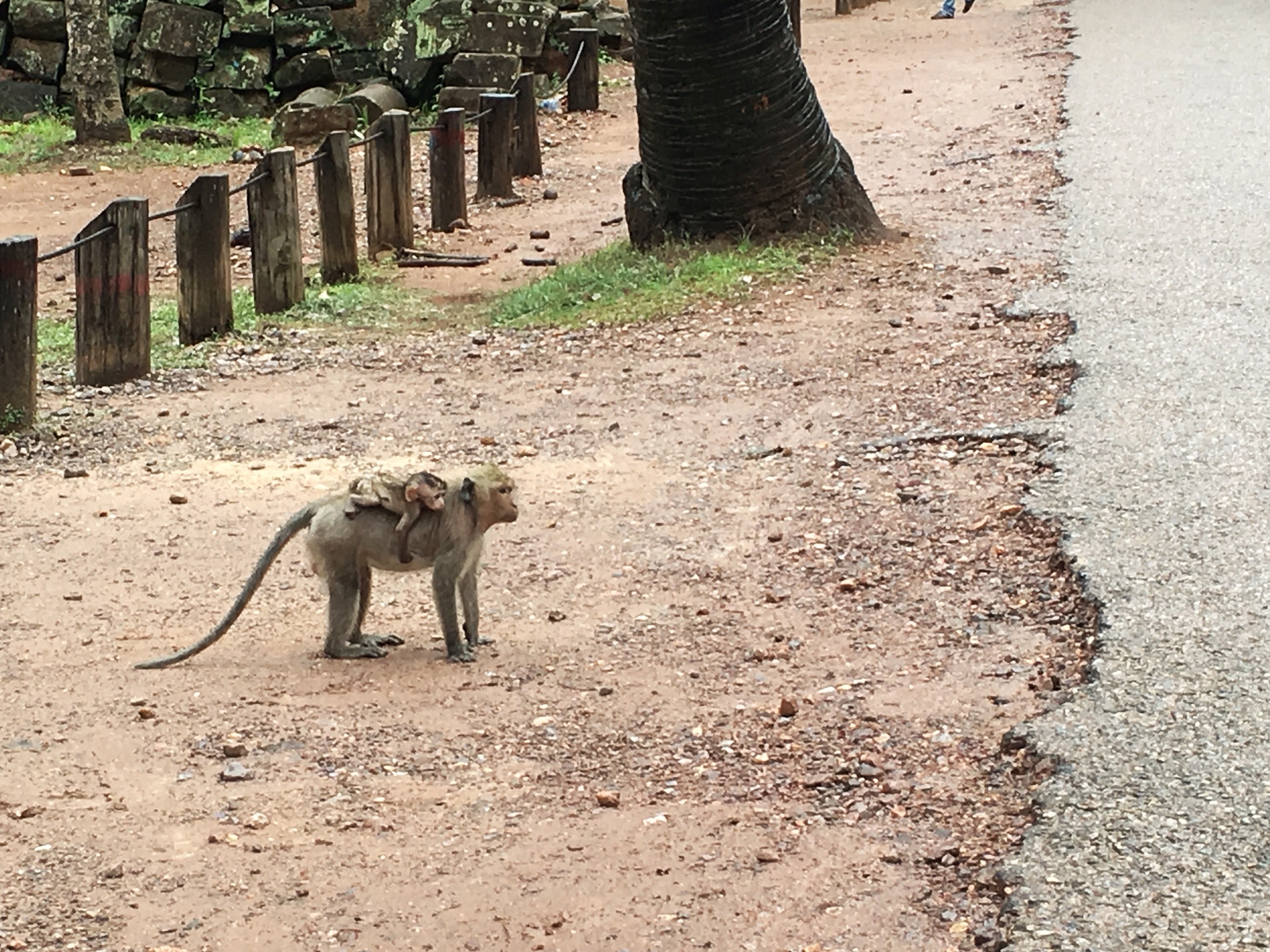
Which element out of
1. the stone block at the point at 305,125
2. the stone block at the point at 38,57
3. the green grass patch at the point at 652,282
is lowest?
the green grass patch at the point at 652,282

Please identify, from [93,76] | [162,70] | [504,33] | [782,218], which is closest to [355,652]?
[782,218]

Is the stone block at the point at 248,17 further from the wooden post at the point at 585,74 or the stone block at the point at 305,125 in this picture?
the wooden post at the point at 585,74

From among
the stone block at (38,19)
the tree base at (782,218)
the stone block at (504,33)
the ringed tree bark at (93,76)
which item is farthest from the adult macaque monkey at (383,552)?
the stone block at (38,19)

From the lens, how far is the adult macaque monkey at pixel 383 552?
548 centimetres

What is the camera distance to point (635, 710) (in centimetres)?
510

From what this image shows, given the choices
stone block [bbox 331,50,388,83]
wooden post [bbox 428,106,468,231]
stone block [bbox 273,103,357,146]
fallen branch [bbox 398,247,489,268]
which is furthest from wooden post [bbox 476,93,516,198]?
stone block [bbox 331,50,388,83]

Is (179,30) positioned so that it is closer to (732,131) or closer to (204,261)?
(204,261)

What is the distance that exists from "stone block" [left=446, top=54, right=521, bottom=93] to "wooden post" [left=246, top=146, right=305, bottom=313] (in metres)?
7.14

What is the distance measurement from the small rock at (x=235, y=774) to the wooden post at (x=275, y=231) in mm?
6338

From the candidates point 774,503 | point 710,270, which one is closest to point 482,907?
point 774,503

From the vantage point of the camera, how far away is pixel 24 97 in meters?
19.6

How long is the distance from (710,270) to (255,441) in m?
3.12

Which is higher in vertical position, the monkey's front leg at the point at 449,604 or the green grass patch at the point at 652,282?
the green grass patch at the point at 652,282

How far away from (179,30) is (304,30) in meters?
1.24
